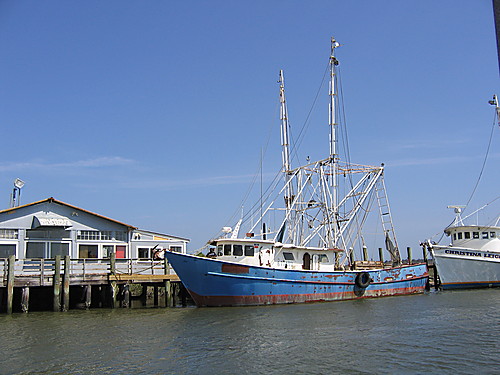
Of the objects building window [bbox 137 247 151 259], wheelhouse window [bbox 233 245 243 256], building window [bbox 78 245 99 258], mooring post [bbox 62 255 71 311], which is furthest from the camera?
building window [bbox 137 247 151 259]

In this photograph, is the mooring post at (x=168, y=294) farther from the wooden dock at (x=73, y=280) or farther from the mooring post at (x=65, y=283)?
the mooring post at (x=65, y=283)

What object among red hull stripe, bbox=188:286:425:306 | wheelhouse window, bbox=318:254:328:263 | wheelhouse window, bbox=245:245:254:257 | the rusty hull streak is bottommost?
red hull stripe, bbox=188:286:425:306

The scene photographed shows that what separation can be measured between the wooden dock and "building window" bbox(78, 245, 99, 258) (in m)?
2.20

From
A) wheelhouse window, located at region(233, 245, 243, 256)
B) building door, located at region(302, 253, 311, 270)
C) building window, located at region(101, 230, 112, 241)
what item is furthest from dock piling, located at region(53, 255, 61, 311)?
building door, located at region(302, 253, 311, 270)

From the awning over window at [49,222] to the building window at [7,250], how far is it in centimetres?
162

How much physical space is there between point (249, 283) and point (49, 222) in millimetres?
12746

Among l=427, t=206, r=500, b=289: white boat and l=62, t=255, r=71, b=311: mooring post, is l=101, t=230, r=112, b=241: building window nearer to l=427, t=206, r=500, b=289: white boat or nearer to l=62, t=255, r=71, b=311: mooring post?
l=62, t=255, r=71, b=311: mooring post

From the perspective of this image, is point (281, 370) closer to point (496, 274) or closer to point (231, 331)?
point (231, 331)

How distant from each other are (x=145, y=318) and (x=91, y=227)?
36.2 ft

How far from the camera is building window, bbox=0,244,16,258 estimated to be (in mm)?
28566

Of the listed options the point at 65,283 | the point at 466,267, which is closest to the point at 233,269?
the point at 65,283

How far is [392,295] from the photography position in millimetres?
31484

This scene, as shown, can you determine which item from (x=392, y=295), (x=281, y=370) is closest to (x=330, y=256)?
(x=392, y=295)

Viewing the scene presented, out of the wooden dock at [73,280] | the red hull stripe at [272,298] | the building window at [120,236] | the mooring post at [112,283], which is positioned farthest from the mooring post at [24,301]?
the building window at [120,236]
